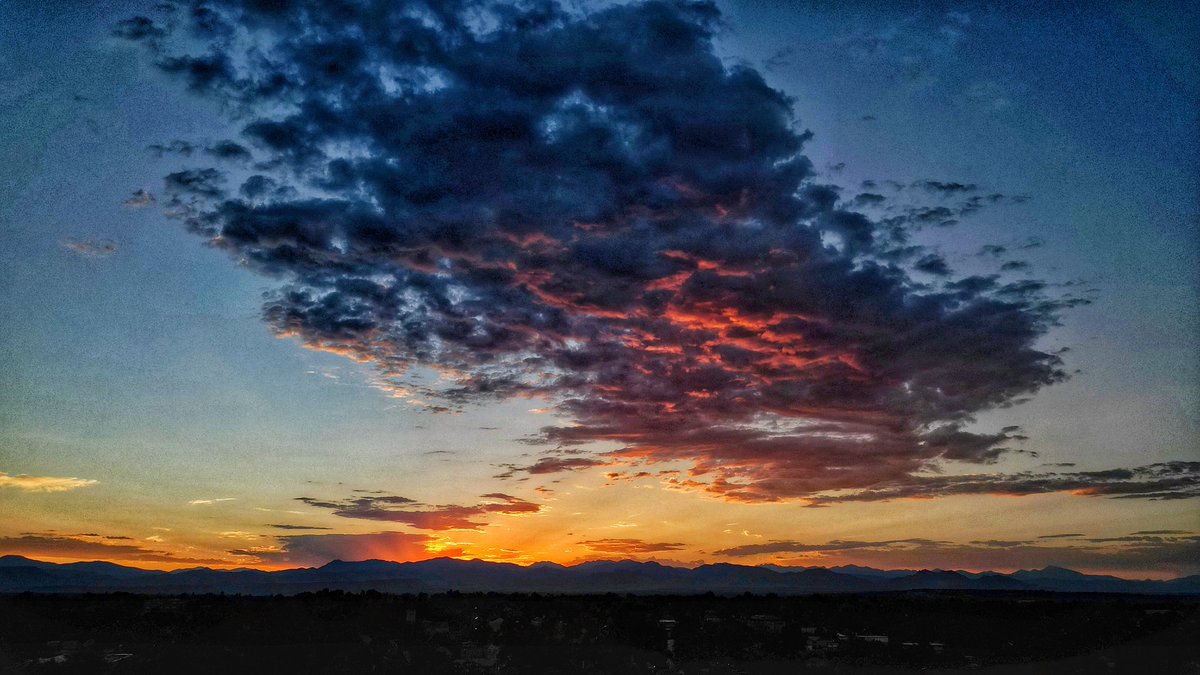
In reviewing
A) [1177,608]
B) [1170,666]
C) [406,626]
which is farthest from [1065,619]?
[406,626]

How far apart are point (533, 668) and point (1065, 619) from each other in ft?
196

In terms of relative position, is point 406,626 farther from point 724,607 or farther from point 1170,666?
point 1170,666

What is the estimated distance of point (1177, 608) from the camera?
100438mm

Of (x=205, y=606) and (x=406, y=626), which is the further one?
(x=205, y=606)

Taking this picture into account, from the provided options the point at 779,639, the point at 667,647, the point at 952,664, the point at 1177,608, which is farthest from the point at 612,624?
the point at 1177,608

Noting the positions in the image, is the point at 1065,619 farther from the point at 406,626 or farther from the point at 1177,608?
the point at 406,626

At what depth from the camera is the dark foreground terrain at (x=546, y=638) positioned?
59.2 meters

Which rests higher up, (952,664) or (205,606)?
(205,606)

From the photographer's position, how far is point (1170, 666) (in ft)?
198

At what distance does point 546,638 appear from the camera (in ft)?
221

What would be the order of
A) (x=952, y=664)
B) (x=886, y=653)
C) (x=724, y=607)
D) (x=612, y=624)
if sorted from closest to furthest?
(x=952, y=664), (x=886, y=653), (x=612, y=624), (x=724, y=607)

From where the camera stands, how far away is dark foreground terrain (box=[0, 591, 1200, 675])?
194ft

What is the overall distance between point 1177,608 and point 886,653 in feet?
205

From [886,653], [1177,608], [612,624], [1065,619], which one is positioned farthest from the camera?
[1177,608]
